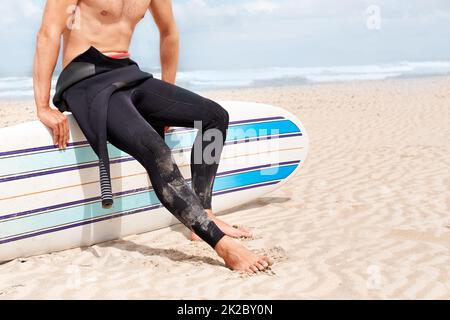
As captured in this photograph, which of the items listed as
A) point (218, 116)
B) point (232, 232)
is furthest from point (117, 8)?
point (232, 232)

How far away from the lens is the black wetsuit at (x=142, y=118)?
111 inches

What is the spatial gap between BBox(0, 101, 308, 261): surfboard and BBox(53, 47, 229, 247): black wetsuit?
0.30m

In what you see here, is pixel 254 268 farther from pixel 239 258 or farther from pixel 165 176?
pixel 165 176

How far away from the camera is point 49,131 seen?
3227 millimetres

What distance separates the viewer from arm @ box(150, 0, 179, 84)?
11.7 ft

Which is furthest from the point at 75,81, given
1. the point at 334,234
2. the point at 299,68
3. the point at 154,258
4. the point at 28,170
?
the point at 299,68

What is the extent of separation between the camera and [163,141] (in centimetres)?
286

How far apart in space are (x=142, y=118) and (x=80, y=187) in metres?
0.70

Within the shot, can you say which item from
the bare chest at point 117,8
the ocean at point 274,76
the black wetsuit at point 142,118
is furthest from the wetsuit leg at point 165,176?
the ocean at point 274,76

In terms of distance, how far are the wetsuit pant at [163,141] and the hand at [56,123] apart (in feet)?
1.18

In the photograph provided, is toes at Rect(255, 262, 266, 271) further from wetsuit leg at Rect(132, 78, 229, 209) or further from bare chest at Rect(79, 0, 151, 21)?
bare chest at Rect(79, 0, 151, 21)

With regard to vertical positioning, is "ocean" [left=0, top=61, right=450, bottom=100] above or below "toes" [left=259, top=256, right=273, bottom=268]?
above

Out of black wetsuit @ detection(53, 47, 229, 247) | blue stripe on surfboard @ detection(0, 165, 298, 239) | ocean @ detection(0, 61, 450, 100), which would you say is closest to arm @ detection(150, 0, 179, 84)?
black wetsuit @ detection(53, 47, 229, 247)

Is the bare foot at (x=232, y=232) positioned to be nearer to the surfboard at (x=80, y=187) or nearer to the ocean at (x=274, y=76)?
the surfboard at (x=80, y=187)
